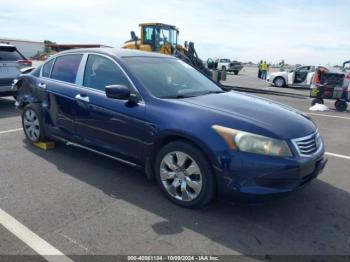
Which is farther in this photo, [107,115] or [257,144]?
[107,115]

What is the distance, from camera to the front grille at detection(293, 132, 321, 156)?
3393 millimetres

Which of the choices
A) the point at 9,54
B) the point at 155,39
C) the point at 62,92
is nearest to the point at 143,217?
the point at 62,92

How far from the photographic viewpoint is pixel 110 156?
4332 millimetres

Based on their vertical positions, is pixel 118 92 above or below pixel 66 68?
below

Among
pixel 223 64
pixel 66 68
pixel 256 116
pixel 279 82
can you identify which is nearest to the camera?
pixel 256 116

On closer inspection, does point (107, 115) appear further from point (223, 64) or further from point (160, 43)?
point (223, 64)

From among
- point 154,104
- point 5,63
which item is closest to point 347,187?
point 154,104

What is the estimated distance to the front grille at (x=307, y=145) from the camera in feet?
11.1

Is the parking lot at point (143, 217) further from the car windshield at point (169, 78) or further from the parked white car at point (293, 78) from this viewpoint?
the parked white car at point (293, 78)

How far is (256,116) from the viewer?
3.60 meters

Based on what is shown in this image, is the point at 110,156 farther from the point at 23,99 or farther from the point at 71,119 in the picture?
the point at 23,99

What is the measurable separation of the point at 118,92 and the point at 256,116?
1.54 meters

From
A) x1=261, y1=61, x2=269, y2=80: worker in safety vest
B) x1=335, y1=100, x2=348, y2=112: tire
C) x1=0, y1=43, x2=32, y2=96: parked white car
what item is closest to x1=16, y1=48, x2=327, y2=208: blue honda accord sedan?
x1=0, y1=43, x2=32, y2=96: parked white car

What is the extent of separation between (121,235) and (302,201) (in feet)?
6.89
